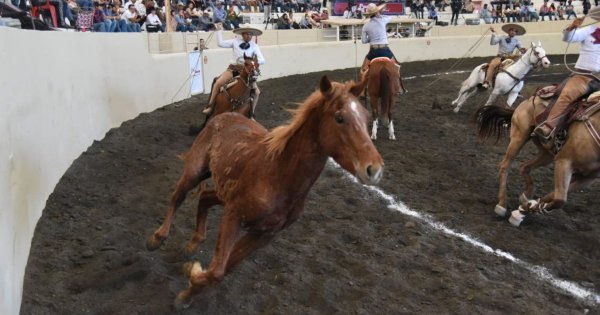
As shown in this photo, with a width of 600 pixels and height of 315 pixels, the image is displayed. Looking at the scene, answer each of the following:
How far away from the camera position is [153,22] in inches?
685

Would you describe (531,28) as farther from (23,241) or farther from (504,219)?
(23,241)

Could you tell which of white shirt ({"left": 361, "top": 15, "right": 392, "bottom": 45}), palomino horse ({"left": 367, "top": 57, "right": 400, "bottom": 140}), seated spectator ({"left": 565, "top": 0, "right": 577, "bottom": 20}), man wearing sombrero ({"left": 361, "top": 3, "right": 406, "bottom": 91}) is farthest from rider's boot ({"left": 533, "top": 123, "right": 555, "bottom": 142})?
seated spectator ({"left": 565, "top": 0, "right": 577, "bottom": 20})

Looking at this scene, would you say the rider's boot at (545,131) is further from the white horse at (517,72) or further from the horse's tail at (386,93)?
the white horse at (517,72)

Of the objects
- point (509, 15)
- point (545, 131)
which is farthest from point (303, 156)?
point (509, 15)

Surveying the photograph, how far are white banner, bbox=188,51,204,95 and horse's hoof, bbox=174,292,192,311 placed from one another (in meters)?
11.1

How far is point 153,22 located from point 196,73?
10.9 feet

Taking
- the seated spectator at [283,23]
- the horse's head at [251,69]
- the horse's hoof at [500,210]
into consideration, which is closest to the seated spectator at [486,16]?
the seated spectator at [283,23]

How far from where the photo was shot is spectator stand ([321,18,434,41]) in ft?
81.3

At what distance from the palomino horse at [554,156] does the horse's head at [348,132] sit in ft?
11.3

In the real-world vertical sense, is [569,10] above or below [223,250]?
above

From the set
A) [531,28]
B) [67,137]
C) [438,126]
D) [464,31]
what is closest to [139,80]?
[67,137]

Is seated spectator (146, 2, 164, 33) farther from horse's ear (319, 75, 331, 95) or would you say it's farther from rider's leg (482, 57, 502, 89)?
horse's ear (319, 75, 331, 95)

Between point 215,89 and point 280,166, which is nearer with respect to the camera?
point 280,166

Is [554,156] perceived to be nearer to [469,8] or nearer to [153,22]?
[153,22]
